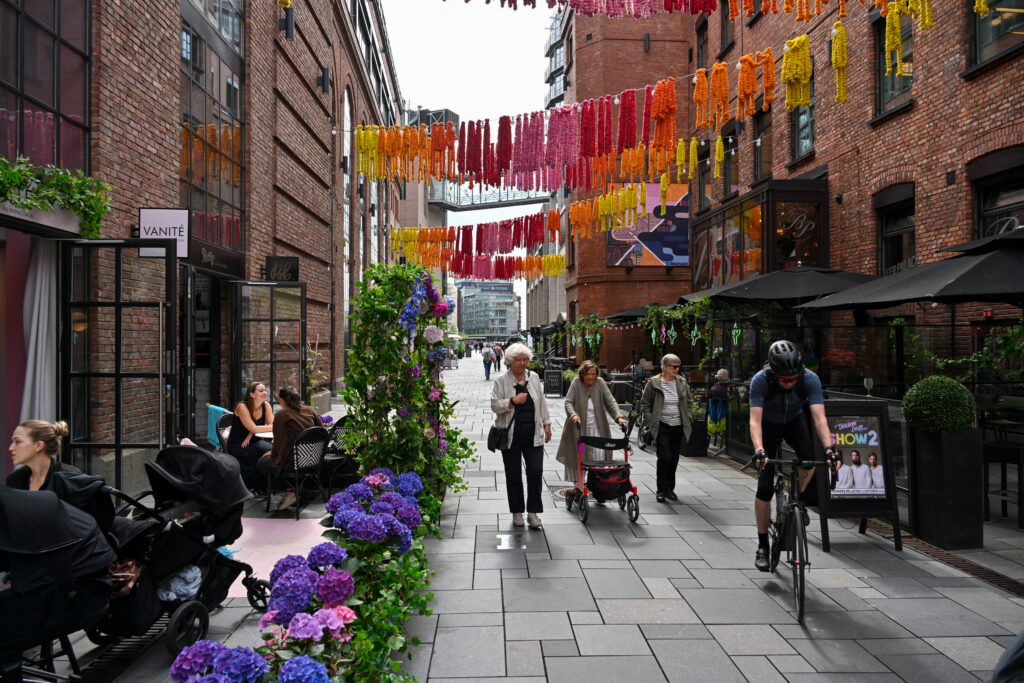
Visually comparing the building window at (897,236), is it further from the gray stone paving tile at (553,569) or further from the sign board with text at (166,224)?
A: the sign board with text at (166,224)

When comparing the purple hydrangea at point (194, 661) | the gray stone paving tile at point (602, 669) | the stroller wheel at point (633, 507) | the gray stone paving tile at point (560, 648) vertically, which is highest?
the purple hydrangea at point (194, 661)

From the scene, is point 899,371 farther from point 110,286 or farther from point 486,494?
point 110,286

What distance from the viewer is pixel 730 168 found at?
64.0 feet

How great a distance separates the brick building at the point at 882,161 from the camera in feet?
32.1

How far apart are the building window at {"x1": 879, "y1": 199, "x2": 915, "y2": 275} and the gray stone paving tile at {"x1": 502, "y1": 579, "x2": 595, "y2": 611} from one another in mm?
10155

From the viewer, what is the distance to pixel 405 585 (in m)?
3.45

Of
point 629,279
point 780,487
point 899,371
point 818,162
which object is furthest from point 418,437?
point 629,279

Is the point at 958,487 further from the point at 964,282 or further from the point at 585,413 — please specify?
the point at 585,413

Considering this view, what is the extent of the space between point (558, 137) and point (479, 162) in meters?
1.66

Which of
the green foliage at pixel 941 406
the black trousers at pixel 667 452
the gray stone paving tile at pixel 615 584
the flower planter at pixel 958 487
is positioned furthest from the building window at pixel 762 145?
the gray stone paving tile at pixel 615 584

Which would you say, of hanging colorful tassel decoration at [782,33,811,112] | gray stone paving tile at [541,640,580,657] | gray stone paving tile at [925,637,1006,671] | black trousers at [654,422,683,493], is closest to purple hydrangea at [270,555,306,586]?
gray stone paving tile at [541,640,580,657]

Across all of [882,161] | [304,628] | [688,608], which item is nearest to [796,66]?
[882,161]

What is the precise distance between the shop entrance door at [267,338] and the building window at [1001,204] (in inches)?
435

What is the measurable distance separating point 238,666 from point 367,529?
52.0 inches
